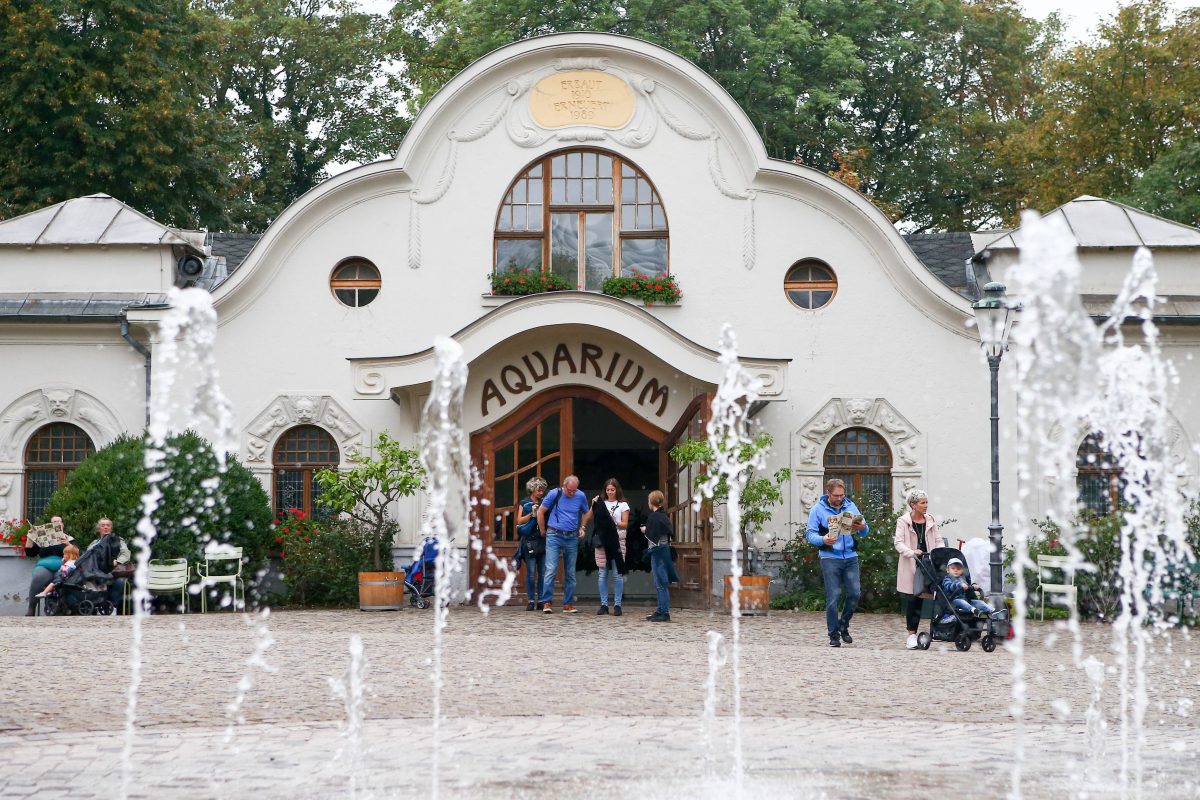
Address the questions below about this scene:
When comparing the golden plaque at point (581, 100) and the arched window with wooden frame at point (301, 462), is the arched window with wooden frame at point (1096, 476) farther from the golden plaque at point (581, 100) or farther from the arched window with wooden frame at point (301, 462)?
the arched window with wooden frame at point (301, 462)

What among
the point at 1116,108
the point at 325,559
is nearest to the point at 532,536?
the point at 325,559

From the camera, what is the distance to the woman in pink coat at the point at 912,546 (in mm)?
13914

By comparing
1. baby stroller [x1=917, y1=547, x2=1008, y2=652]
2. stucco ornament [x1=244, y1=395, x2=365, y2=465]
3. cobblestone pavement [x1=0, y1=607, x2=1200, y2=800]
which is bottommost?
cobblestone pavement [x1=0, y1=607, x2=1200, y2=800]

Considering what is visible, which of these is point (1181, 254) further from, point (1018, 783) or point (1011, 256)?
point (1018, 783)

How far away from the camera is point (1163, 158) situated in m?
27.1

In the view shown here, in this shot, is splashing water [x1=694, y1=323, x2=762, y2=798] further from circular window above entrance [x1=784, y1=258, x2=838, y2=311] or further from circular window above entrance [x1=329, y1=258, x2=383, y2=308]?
circular window above entrance [x1=329, y1=258, x2=383, y2=308]

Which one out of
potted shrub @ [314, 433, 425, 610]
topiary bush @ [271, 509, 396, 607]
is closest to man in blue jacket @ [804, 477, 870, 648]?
potted shrub @ [314, 433, 425, 610]

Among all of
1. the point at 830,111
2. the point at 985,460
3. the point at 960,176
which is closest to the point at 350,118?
the point at 830,111

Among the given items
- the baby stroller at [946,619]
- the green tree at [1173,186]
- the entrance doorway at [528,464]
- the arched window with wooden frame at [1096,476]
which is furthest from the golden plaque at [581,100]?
the green tree at [1173,186]

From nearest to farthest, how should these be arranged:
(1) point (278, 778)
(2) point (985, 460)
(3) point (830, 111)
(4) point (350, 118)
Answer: (1) point (278, 778) < (2) point (985, 460) < (3) point (830, 111) < (4) point (350, 118)

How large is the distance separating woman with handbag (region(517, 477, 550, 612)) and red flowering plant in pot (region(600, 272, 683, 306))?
3428mm

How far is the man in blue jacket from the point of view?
1402cm

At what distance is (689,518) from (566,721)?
10.6m

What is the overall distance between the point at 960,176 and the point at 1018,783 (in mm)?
27395
